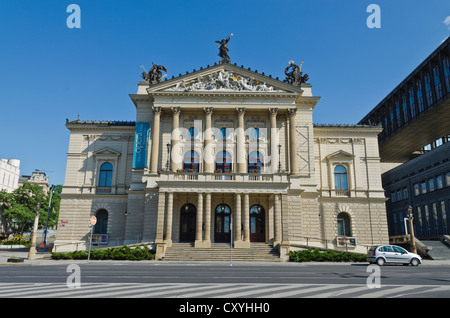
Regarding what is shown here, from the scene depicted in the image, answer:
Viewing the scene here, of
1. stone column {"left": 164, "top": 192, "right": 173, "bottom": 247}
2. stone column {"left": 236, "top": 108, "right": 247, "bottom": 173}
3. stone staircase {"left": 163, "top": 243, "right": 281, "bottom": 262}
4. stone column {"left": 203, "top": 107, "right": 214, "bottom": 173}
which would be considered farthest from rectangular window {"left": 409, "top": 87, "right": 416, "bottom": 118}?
stone column {"left": 164, "top": 192, "right": 173, "bottom": 247}

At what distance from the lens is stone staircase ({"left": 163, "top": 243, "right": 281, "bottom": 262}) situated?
102 feet

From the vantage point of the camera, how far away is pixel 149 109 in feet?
138

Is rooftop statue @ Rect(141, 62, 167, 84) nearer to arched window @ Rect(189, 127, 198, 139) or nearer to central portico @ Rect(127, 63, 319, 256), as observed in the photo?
central portico @ Rect(127, 63, 319, 256)

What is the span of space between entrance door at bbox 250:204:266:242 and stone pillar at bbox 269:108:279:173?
14.8 feet

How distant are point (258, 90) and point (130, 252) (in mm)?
22361

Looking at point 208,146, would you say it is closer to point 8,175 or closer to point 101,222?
point 101,222

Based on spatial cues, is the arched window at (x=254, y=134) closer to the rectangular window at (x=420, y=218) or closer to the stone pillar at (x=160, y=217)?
the stone pillar at (x=160, y=217)

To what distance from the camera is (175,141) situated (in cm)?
3969

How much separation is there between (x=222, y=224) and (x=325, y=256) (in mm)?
11711

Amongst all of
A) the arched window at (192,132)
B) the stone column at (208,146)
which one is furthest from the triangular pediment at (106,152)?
the stone column at (208,146)

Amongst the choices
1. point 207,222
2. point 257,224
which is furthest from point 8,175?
point 257,224

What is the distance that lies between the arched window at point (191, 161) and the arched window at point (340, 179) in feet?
55.3
